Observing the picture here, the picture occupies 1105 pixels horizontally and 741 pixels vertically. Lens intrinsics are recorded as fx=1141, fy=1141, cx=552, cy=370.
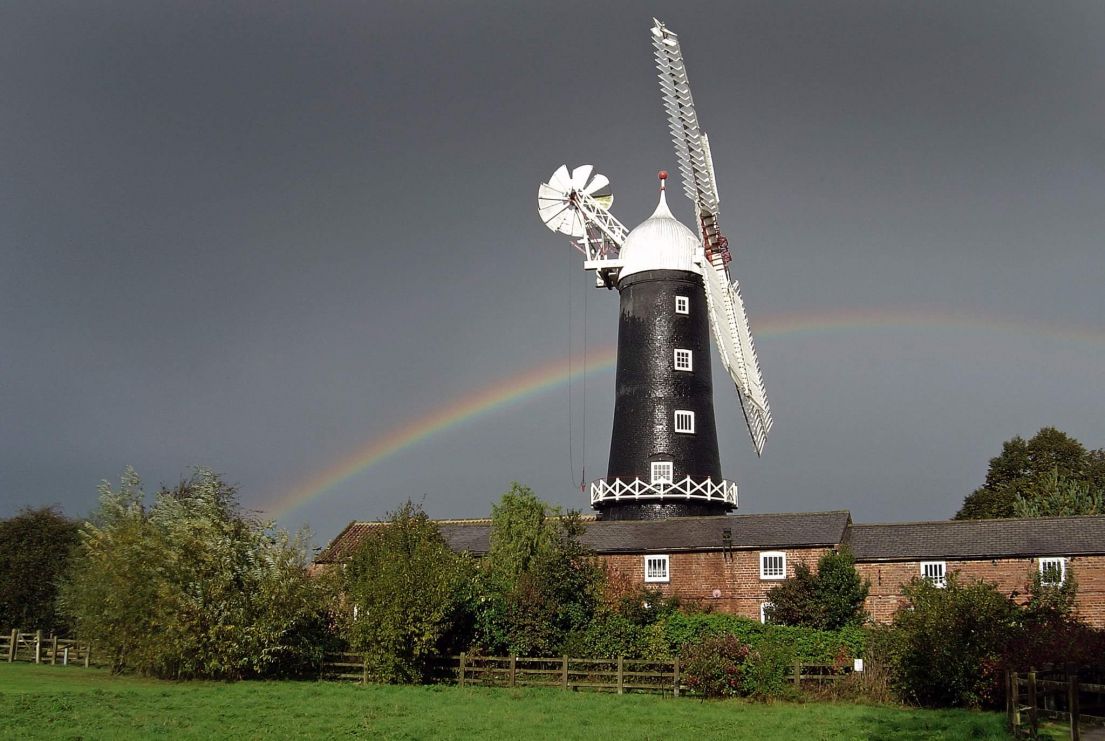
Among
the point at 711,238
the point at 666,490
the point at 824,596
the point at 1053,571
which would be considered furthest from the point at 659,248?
the point at 1053,571

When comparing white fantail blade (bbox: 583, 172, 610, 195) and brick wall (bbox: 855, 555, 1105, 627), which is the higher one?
white fantail blade (bbox: 583, 172, 610, 195)

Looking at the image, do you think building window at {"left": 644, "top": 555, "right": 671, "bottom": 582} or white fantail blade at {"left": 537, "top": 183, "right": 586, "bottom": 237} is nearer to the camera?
building window at {"left": 644, "top": 555, "right": 671, "bottom": 582}

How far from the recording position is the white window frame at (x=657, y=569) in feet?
136

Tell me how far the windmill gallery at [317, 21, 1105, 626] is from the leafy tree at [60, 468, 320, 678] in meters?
2.89

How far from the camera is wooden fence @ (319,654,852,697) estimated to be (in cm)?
3120

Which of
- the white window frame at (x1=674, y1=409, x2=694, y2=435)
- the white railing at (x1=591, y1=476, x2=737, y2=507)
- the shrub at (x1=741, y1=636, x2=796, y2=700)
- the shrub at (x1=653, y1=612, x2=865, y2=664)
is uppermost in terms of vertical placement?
the white window frame at (x1=674, y1=409, x2=694, y2=435)

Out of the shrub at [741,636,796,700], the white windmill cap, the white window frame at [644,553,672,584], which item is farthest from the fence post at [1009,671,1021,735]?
the white windmill cap

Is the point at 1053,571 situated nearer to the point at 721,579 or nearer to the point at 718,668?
the point at 721,579

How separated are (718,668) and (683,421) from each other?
19022mm

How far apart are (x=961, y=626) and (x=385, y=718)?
14036 millimetres

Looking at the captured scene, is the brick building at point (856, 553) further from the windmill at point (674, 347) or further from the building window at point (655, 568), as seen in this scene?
the windmill at point (674, 347)

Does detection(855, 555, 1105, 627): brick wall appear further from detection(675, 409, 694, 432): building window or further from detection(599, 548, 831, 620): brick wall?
detection(675, 409, 694, 432): building window

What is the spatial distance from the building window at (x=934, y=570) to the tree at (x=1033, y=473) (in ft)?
68.5

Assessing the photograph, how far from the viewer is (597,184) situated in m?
55.5
